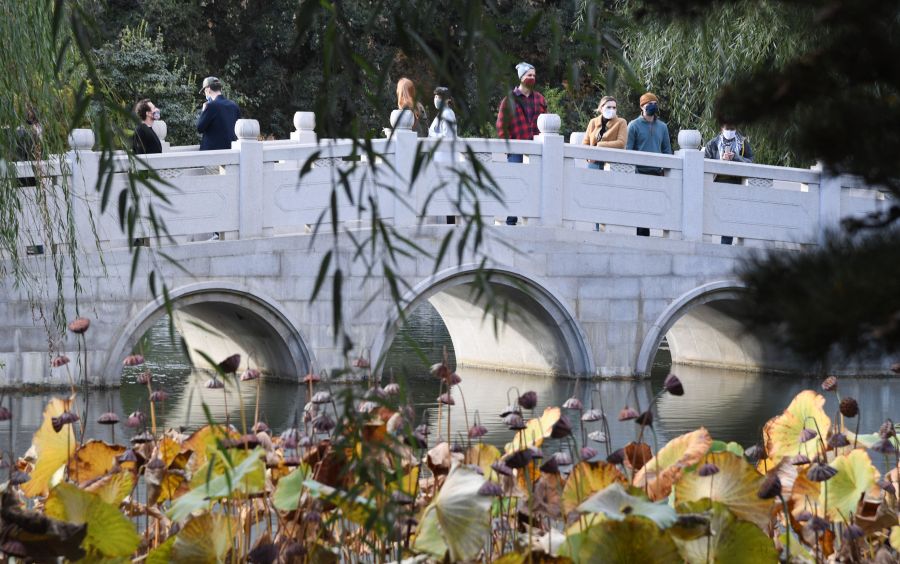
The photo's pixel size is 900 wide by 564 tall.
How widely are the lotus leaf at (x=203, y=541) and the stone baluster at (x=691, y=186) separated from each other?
1068cm

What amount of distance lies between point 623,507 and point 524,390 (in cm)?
989

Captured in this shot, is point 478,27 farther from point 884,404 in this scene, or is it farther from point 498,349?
point 498,349

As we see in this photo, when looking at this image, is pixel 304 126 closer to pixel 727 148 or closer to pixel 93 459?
pixel 727 148

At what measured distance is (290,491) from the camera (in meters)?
3.62

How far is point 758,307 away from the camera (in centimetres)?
201

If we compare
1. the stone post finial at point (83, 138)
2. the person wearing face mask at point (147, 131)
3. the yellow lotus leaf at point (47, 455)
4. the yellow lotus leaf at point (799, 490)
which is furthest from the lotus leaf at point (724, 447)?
the person wearing face mask at point (147, 131)

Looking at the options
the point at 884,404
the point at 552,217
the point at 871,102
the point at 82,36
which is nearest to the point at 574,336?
the point at 552,217

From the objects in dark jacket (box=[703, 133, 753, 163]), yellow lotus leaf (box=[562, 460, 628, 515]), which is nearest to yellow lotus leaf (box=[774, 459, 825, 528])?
yellow lotus leaf (box=[562, 460, 628, 515])

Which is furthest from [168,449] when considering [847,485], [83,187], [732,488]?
[83,187]

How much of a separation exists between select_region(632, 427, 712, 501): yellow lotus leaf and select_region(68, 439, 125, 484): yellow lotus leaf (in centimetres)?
144

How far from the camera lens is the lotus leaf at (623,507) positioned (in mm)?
3191

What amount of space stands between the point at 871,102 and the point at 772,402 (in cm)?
1116

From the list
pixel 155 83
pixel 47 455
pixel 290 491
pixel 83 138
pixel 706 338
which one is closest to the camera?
pixel 290 491

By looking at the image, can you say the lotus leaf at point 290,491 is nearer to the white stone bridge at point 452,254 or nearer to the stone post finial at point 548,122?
the white stone bridge at point 452,254
